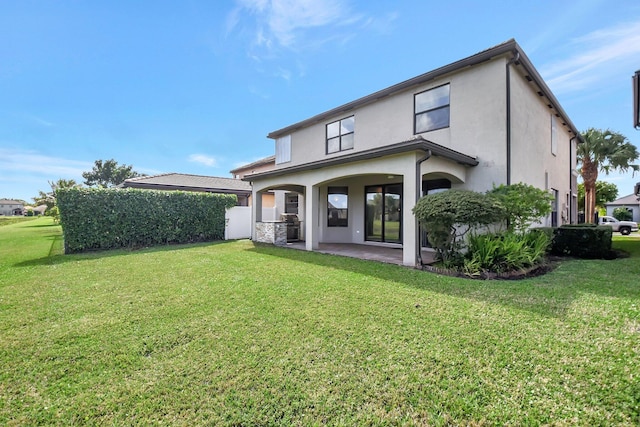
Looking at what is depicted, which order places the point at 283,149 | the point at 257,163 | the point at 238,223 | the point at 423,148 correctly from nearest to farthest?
the point at 423,148
the point at 238,223
the point at 283,149
the point at 257,163

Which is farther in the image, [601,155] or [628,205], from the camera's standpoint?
[628,205]

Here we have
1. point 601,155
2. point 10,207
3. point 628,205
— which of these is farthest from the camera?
point 10,207

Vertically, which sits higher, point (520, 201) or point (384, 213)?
point (520, 201)

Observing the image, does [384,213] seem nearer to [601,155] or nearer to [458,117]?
[458,117]

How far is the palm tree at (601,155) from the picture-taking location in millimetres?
19969

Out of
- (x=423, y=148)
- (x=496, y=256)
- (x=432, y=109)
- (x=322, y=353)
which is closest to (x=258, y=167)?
(x=432, y=109)

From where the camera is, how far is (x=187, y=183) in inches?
801

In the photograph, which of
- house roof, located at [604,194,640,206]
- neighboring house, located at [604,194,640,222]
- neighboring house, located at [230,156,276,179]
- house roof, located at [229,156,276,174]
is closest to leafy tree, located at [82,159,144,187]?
house roof, located at [229,156,276,174]

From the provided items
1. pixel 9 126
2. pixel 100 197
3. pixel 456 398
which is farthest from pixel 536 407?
pixel 9 126

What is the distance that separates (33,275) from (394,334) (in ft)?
28.1

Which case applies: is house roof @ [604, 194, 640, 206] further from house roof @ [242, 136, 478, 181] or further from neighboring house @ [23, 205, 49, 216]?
neighboring house @ [23, 205, 49, 216]

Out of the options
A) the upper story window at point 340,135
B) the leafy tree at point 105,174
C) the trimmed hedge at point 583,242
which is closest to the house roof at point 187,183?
the upper story window at point 340,135

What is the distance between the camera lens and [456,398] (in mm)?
2477

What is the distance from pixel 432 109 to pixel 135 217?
41.6ft
